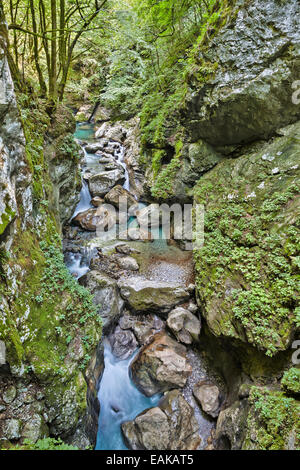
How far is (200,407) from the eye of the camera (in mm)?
4695

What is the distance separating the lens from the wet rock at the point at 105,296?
5.87 meters

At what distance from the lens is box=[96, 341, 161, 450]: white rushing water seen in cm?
448

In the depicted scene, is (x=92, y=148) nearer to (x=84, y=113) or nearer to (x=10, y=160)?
(x=84, y=113)

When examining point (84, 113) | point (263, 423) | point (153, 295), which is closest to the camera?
point (263, 423)

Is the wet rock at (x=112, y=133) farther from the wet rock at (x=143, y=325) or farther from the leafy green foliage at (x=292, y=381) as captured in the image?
the leafy green foliage at (x=292, y=381)

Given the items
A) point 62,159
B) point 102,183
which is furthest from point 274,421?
point 102,183

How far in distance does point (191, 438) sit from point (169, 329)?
2.19 m

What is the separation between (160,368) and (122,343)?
1.27 metres

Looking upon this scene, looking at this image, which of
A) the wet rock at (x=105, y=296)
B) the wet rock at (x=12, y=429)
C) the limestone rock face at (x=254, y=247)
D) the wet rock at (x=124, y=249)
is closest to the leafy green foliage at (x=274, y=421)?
the limestone rock face at (x=254, y=247)

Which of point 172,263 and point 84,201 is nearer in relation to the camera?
point 172,263

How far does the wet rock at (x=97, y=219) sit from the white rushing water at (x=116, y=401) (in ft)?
17.2

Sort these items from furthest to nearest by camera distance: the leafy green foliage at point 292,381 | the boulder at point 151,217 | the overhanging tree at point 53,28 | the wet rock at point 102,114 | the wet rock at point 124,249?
1. the wet rock at point 102,114
2. the boulder at point 151,217
3. the wet rock at point 124,249
4. the overhanging tree at point 53,28
5. the leafy green foliage at point 292,381

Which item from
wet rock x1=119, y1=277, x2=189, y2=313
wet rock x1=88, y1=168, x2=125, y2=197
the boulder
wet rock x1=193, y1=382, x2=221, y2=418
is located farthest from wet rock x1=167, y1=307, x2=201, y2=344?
wet rock x1=88, y1=168, x2=125, y2=197

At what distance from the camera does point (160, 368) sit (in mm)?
5008
